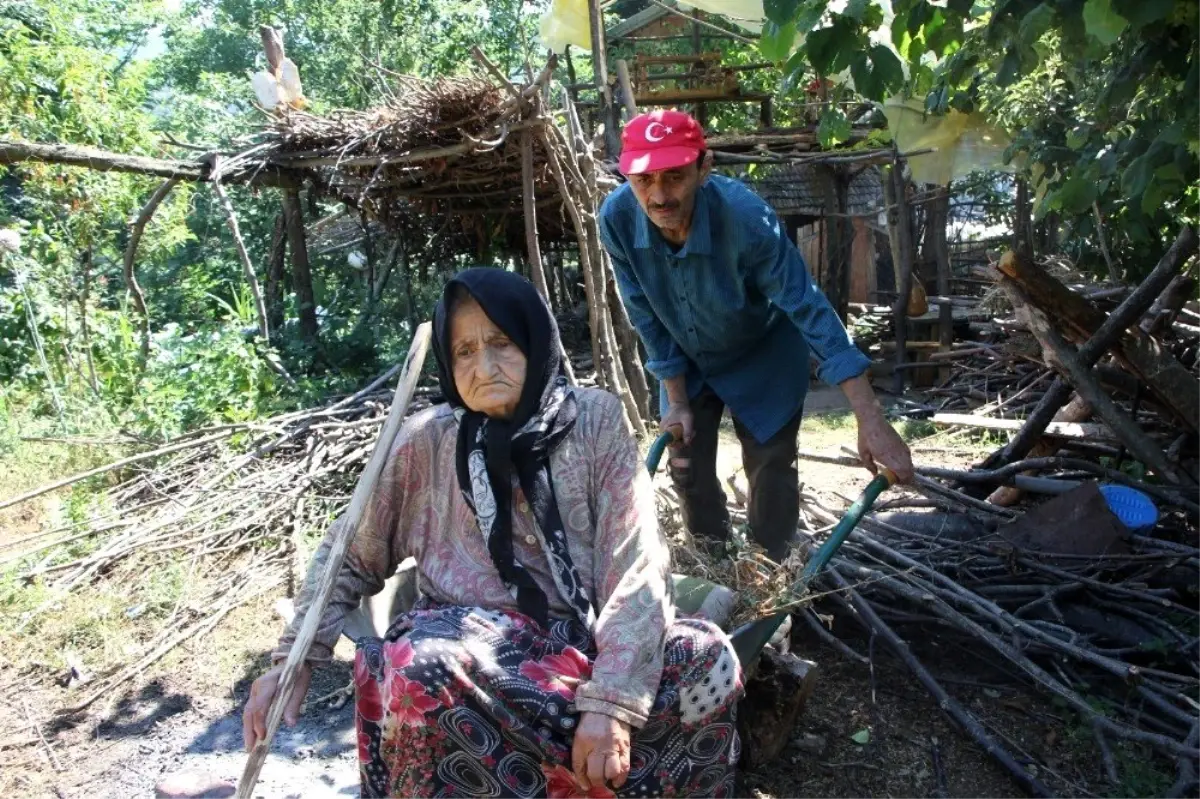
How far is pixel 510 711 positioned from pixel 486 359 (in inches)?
31.1

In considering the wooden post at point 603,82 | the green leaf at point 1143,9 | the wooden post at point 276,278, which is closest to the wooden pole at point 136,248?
the wooden post at point 276,278

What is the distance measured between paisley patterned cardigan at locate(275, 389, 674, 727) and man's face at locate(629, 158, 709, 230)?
0.77 m

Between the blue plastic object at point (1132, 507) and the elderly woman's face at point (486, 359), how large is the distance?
303 centimetres

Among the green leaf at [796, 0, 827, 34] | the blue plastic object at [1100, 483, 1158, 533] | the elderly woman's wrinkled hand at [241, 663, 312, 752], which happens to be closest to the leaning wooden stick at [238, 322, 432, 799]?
the elderly woman's wrinkled hand at [241, 663, 312, 752]

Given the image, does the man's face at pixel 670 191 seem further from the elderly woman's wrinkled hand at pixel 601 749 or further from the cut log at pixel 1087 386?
the cut log at pixel 1087 386

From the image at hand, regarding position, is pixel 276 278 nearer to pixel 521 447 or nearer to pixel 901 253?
pixel 901 253

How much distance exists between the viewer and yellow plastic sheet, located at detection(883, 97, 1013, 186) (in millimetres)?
7074

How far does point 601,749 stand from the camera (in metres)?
1.90

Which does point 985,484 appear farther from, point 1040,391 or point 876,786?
point 1040,391

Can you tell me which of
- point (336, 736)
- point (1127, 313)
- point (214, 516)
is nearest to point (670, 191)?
point (336, 736)

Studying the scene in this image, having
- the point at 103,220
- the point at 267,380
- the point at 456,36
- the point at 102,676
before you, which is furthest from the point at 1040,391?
the point at 456,36

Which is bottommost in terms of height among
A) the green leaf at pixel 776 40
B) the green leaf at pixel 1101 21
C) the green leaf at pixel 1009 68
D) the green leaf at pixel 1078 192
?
the green leaf at pixel 1078 192

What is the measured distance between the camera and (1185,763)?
277cm

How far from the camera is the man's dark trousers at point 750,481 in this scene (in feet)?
11.1
